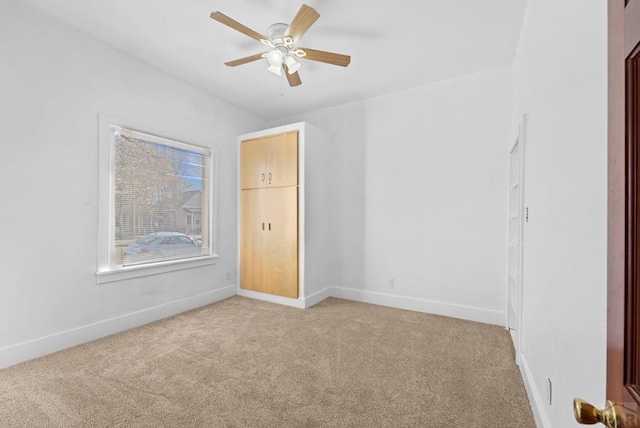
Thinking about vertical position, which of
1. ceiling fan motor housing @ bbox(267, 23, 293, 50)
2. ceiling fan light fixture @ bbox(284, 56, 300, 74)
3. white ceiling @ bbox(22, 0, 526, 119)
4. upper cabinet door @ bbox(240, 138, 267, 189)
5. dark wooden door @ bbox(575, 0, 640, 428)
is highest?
white ceiling @ bbox(22, 0, 526, 119)

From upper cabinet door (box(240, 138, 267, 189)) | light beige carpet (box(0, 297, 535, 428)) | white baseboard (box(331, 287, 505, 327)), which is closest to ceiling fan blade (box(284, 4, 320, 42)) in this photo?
upper cabinet door (box(240, 138, 267, 189))

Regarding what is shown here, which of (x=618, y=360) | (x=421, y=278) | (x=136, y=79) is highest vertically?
(x=136, y=79)

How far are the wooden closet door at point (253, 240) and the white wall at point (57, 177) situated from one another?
115 cm

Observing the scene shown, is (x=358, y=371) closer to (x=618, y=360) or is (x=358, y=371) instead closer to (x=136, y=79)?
(x=618, y=360)

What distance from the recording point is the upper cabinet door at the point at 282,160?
12.5 ft

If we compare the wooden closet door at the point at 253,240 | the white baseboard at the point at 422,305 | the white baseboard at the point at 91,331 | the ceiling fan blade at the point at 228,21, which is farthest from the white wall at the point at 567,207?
the white baseboard at the point at 91,331

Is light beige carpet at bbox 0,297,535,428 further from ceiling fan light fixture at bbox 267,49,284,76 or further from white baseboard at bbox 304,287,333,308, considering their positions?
ceiling fan light fixture at bbox 267,49,284,76

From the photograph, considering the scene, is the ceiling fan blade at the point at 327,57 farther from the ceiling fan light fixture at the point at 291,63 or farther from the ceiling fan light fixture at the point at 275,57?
the ceiling fan light fixture at the point at 275,57

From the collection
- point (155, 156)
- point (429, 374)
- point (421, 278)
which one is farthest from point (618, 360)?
point (155, 156)

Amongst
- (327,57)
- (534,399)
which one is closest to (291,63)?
(327,57)

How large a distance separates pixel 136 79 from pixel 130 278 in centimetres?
208

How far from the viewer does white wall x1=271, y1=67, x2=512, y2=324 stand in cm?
321

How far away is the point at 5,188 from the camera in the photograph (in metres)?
2.23

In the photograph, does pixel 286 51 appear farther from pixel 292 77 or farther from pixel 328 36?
pixel 328 36
